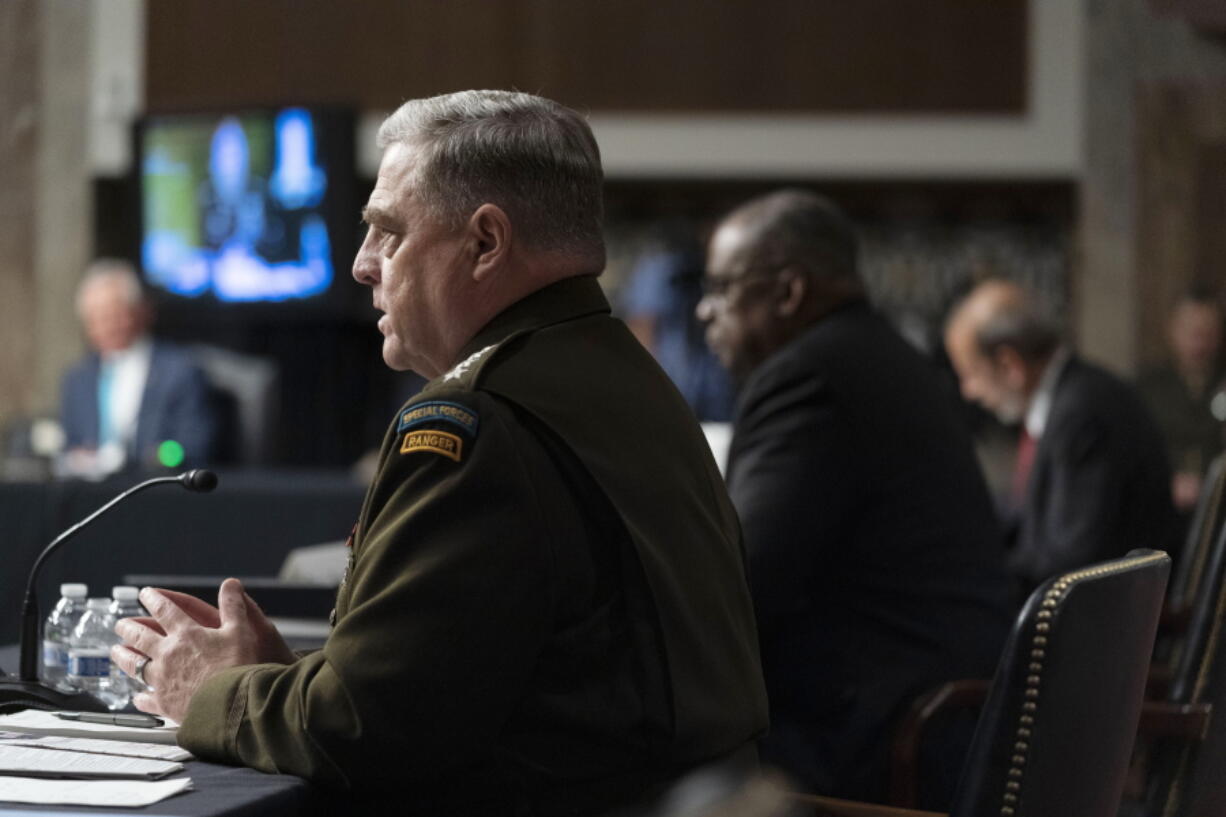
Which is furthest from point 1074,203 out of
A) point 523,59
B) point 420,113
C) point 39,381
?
point 420,113

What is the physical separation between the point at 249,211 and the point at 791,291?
15.8 feet

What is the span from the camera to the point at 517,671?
1379mm

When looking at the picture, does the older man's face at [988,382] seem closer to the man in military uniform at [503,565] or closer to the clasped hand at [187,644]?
the man in military uniform at [503,565]

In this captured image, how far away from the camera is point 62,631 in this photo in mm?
2062

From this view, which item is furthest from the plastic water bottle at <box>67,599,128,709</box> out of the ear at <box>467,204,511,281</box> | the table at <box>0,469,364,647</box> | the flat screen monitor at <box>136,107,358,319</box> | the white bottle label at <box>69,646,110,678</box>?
the flat screen monitor at <box>136,107,358,319</box>

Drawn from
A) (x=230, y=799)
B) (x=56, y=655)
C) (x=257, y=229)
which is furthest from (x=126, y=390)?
(x=230, y=799)

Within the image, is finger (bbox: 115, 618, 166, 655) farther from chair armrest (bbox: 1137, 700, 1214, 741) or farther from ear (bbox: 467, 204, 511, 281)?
chair armrest (bbox: 1137, 700, 1214, 741)

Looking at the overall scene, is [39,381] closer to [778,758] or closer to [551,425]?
[778,758]

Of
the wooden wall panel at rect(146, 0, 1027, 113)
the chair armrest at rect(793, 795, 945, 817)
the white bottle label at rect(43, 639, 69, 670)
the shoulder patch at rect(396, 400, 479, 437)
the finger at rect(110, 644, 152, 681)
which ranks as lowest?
the chair armrest at rect(793, 795, 945, 817)

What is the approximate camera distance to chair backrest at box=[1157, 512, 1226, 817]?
6.63ft

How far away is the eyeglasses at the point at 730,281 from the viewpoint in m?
2.73

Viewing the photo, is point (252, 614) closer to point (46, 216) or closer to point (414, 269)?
point (414, 269)

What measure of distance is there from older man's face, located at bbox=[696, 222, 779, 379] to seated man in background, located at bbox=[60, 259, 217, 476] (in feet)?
10.8

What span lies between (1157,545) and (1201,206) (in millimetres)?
4591
